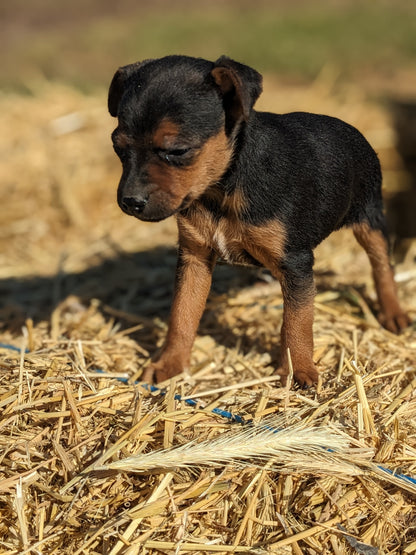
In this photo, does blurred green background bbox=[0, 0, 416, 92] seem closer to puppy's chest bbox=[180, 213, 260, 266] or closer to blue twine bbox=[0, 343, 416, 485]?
blue twine bbox=[0, 343, 416, 485]

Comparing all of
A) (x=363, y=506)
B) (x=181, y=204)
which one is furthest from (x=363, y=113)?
(x=363, y=506)

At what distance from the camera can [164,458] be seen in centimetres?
416

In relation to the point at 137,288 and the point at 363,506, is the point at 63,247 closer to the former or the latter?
the point at 137,288

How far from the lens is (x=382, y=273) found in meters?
6.47

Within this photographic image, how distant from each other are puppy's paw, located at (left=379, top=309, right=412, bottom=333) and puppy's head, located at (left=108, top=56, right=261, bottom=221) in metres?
2.72

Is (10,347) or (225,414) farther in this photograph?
(10,347)

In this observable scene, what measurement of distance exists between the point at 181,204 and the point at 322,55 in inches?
601

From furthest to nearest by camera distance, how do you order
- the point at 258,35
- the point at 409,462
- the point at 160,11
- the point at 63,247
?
the point at 160,11 < the point at 258,35 < the point at 63,247 < the point at 409,462

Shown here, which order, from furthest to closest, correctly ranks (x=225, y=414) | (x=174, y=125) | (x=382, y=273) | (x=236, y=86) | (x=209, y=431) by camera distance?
(x=382, y=273) < (x=225, y=414) < (x=209, y=431) < (x=236, y=86) < (x=174, y=125)

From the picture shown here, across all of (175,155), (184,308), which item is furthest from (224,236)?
(175,155)

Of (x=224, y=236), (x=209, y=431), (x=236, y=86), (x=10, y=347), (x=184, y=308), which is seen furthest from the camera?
(x=10, y=347)

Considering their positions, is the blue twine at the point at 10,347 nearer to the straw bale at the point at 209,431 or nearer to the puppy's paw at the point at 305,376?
the straw bale at the point at 209,431

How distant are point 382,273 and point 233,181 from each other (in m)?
2.24

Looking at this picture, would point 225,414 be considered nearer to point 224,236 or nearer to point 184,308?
point 184,308
